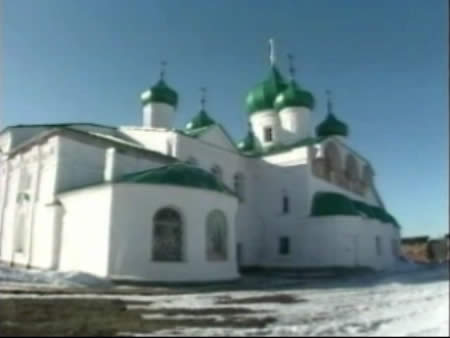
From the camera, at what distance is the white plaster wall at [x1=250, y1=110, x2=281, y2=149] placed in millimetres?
26281

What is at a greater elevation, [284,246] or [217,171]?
[217,171]

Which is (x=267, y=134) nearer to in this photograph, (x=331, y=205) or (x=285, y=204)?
(x=285, y=204)

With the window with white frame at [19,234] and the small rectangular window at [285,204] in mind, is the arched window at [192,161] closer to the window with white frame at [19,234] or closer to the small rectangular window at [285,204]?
the small rectangular window at [285,204]

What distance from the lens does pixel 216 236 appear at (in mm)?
14703

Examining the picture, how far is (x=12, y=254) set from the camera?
655 inches

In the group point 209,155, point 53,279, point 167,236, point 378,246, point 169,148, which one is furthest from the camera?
point 378,246

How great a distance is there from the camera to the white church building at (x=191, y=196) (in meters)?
13.5

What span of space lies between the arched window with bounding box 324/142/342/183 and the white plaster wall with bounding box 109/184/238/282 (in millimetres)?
11153

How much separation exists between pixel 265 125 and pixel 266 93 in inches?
81.6

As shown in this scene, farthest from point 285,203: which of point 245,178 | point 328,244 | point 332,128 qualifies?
point 332,128

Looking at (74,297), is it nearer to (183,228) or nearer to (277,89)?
(183,228)

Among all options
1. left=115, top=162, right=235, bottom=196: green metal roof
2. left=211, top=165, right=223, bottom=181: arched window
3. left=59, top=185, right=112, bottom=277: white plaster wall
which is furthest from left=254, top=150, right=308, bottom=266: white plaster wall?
left=59, top=185, right=112, bottom=277: white plaster wall

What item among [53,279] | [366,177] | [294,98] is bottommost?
[53,279]

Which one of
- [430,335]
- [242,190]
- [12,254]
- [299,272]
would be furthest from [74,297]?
[242,190]
